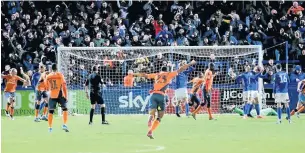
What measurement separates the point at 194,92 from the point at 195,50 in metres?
4.78

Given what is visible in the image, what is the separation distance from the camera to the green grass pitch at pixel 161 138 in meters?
15.1

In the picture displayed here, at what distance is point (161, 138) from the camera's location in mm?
17984

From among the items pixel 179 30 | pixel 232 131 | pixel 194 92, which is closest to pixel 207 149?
pixel 232 131

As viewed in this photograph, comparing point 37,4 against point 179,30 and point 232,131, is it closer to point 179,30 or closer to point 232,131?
point 179,30

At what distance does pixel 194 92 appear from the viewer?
90.9 ft

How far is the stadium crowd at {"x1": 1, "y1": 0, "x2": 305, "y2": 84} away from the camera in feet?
109

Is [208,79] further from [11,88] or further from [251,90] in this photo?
[11,88]

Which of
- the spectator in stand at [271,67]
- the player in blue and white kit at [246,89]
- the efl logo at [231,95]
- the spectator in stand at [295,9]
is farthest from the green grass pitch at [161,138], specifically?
the spectator in stand at [295,9]

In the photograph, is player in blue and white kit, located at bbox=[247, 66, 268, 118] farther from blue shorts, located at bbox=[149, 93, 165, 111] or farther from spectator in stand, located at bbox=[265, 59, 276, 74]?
blue shorts, located at bbox=[149, 93, 165, 111]

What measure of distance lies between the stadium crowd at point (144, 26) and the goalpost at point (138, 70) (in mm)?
403

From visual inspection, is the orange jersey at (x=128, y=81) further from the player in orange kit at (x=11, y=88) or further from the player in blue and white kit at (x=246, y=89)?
the player in blue and white kit at (x=246, y=89)

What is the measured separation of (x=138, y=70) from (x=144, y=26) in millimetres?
3986

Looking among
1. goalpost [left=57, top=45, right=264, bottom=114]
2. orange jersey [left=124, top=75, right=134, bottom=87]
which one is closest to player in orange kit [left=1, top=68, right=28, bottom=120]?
goalpost [left=57, top=45, right=264, bottom=114]

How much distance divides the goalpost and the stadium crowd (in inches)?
15.9
